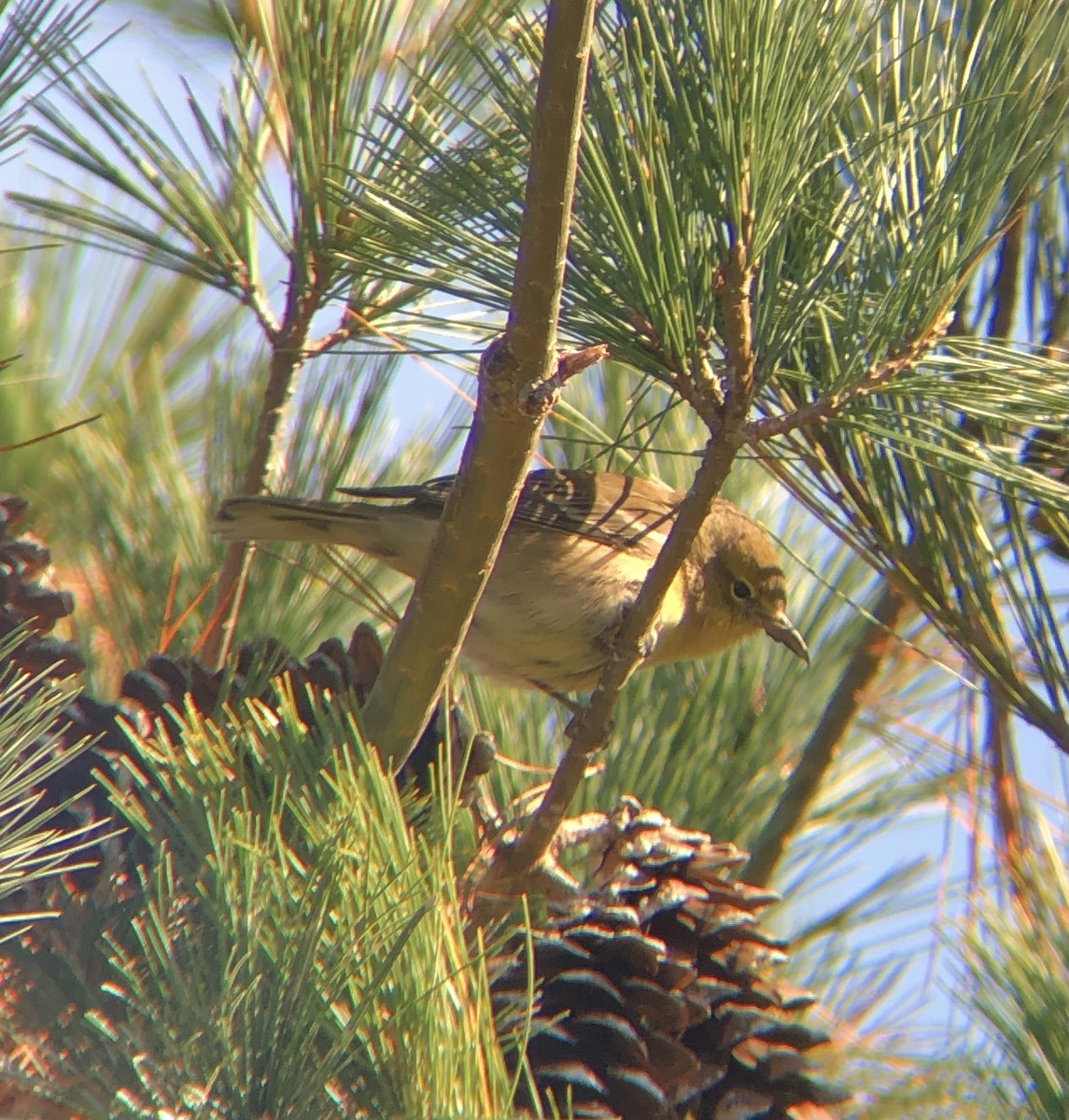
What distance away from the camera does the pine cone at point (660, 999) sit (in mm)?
1534

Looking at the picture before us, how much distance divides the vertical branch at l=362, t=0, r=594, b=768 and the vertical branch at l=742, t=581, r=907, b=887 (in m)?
0.89

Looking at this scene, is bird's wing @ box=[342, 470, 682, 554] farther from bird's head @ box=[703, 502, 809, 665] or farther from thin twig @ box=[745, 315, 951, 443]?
thin twig @ box=[745, 315, 951, 443]

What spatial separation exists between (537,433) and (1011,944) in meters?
0.74

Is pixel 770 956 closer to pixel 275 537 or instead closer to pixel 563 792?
pixel 563 792

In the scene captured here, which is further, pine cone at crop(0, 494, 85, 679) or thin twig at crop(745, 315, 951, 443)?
pine cone at crop(0, 494, 85, 679)

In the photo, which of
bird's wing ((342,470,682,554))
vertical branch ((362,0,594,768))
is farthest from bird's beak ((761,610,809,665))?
vertical branch ((362,0,594,768))

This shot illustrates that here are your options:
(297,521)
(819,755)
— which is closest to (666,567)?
(819,755)

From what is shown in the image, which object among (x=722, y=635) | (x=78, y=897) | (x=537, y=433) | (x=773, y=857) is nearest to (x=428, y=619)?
(x=537, y=433)

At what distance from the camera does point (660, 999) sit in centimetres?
164

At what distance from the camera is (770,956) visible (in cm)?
182

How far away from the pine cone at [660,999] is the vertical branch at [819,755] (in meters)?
0.40

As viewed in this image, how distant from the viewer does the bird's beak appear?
110 inches

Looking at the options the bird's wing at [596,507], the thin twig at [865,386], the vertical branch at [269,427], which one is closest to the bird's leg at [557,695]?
the bird's wing at [596,507]

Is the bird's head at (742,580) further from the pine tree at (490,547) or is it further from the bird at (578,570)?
the pine tree at (490,547)
